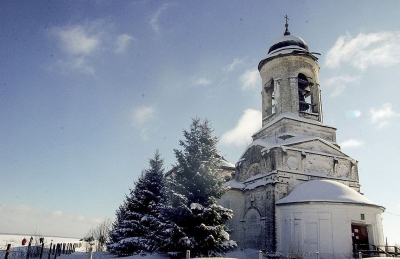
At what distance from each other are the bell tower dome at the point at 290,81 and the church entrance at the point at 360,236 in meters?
8.37

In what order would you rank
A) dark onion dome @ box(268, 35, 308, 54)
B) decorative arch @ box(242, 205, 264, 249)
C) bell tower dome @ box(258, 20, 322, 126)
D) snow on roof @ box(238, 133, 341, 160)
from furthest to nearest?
dark onion dome @ box(268, 35, 308, 54) → bell tower dome @ box(258, 20, 322, 126) → snow on roof @ box(238, 133, 341, 160) → decorative arch @ box(242, 205, 264, 249)

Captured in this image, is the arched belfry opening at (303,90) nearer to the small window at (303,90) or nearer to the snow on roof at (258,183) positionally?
the small window at (303,90)

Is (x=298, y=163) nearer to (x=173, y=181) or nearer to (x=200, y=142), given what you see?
(x=200, y=142)

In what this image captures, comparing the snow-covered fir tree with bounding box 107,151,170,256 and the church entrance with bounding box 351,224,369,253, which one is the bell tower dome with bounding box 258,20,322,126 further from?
the snow-covered fir tree with bounding box 107,151,170,256

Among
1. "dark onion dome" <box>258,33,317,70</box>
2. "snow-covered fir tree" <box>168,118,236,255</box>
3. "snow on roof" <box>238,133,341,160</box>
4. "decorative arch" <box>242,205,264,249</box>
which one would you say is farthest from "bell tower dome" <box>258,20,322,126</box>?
"snow-covered fir tree" <box>168,118,236,255</box>

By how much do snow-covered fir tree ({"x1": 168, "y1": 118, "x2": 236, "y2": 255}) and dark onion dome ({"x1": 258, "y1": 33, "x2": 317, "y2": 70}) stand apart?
10.9 metres

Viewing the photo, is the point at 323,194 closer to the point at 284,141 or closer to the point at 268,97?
the point at 284,141

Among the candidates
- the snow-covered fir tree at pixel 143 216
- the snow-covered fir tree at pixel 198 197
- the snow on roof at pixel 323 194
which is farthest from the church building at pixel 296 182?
the snow-covered fir tree at pixel 143 216

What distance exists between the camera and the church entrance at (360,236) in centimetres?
1542

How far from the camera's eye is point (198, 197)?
13516 millimetres

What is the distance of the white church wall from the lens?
581 inches

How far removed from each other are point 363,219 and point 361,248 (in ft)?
5.14

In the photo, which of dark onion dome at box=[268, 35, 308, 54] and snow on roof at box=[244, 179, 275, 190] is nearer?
snow on roof at box=[244, 179, 275, 190]

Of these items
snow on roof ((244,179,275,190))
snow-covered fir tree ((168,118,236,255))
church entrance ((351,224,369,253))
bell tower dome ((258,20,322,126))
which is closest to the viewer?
snow-covered fir tree ((168,118,236,255))
